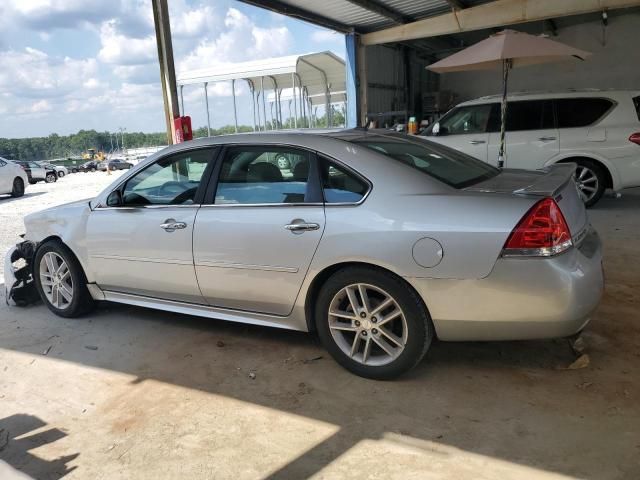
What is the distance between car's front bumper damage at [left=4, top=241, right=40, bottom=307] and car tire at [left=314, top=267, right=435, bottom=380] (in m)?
2.99

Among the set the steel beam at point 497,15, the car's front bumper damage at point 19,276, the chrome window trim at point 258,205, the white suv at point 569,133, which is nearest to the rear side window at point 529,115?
the white suv at point 569,133

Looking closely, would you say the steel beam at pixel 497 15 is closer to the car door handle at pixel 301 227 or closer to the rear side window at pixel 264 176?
the rear side window at pixel 264 176


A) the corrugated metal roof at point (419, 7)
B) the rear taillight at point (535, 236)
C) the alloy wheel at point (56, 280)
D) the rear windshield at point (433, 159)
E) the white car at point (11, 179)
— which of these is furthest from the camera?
the white car at point (11, 179)

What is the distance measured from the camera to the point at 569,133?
7.77m

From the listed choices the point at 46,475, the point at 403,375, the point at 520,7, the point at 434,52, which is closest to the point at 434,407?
the point at 403,375

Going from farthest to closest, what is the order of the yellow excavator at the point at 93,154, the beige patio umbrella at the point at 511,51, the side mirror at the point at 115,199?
the yellow excavator at the point at 93,154 → the beige patio umbrella at the point at 511,51 → the side mirror at the point at 115,199

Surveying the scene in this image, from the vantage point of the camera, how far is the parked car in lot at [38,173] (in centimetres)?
2211

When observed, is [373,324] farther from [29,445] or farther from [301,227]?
[29,445]

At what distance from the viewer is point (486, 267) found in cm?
255

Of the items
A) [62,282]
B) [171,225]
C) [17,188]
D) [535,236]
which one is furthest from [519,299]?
[17,188]

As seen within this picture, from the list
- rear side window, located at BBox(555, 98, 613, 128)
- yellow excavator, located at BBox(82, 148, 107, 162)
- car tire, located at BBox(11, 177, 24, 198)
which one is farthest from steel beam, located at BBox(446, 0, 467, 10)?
yellow excavator, located at BBox(82, 148, 107, 162)

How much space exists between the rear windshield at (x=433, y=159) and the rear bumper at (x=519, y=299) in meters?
0.60

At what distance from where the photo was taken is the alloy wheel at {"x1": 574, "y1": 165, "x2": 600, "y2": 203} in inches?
306

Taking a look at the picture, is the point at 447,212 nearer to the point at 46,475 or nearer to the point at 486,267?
the point at 486,267
